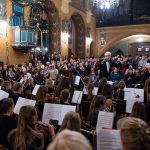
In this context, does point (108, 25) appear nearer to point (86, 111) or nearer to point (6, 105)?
point (86, 111)

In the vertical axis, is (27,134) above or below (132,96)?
below

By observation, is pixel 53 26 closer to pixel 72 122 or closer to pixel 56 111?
pixel 56 111

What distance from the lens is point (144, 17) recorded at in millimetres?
26594

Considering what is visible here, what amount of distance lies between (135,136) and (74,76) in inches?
340

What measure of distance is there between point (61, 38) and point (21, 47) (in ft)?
17.8

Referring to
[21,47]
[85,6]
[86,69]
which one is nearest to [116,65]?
[86,69]

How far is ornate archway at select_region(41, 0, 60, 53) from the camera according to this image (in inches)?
791

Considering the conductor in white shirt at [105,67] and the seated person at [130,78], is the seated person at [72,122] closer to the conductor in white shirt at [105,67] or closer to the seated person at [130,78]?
the conductor in white shirt at [105,67]

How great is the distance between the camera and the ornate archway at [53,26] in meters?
20.1

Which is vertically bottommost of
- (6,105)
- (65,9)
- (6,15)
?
(6,105)

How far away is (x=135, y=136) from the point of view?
188cm

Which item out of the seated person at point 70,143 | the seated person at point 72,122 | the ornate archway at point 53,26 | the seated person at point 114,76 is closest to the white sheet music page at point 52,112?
the seated person at point 72,122

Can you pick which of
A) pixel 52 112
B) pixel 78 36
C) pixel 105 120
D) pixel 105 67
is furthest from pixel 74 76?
pixel 78 36

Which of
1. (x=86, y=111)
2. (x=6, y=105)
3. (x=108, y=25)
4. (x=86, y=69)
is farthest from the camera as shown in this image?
(x=108, y=25)
